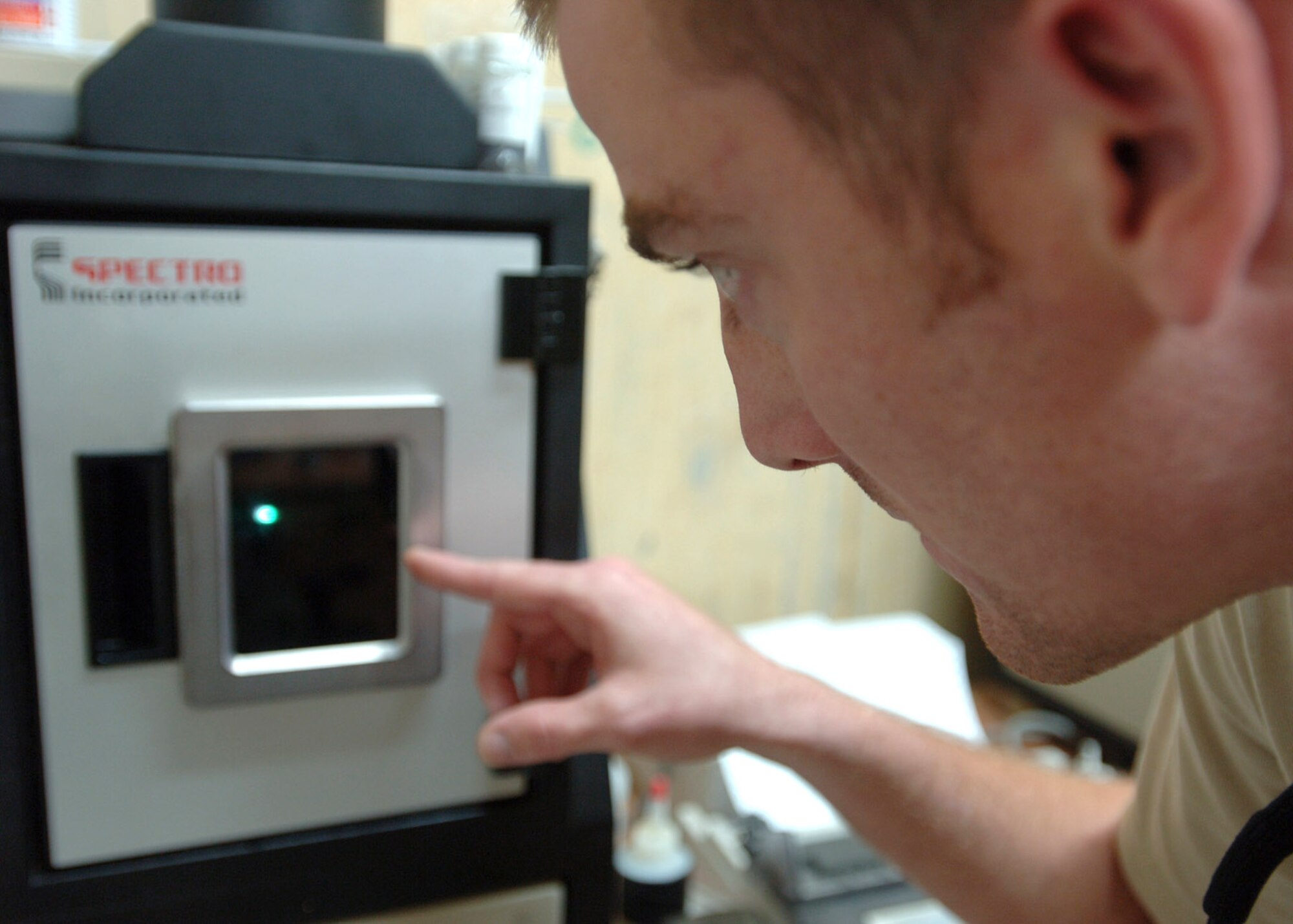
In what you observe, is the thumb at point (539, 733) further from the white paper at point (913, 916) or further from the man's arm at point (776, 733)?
the white paper at point (913, 916)

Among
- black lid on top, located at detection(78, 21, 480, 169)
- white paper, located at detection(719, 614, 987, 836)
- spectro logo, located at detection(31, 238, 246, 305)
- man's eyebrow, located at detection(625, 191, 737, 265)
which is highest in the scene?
black lid on top, located at detection(78, 21, 480, 169)

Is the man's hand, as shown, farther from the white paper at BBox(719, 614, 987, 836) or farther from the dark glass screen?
the white paper at BBox(719, 614, 987, 836)

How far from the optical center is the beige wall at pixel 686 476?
1183mm

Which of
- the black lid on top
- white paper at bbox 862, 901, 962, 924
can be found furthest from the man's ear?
white paper at bbox 862, 901, 962, 924

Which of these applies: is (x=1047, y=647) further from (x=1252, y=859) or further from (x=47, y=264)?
(x=47, y=264)

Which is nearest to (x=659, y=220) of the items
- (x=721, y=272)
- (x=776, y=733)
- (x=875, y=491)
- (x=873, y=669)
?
(x=721, y=272)

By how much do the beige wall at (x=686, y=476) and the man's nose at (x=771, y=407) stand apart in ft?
2.16

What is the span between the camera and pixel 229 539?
0.64m

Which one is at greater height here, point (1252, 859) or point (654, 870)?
point (1252, 859)

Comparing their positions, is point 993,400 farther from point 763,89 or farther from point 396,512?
point 396,512

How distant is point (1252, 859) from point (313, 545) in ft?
1.87

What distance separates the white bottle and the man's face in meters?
0.62

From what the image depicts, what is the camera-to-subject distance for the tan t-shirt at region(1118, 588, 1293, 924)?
22.0 inches

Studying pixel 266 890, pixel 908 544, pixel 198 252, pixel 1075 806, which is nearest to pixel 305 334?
pixel 198 252
